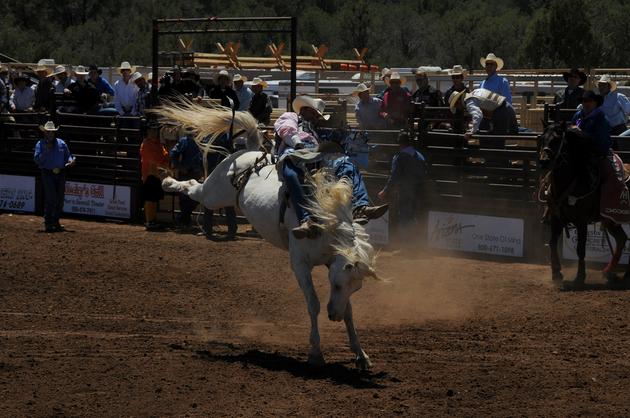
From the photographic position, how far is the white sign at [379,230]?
16.1m

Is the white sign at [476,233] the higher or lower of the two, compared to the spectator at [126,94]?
lower

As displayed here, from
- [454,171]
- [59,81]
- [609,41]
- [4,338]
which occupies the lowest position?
[4,338]

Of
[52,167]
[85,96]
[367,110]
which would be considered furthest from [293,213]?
[85,96]

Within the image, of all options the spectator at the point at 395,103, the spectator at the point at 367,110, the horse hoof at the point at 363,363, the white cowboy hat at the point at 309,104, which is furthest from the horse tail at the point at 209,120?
the spectator at the point at 367,110

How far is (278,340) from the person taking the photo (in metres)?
9.74

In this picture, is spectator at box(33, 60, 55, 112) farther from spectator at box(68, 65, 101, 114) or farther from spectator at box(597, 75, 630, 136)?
spectator at box(597, 75, 630, 136)

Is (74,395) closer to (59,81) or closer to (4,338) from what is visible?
(4,338)

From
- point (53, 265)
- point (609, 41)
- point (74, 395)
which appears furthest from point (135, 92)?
point (609, 41)

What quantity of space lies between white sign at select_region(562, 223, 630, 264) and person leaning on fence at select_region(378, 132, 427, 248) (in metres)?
2.24

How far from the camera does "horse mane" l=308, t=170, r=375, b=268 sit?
832 centimetres

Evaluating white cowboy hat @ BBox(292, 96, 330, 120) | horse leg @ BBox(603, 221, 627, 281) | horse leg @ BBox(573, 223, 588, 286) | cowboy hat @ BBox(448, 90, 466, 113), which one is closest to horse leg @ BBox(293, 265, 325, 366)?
white cowboy hat @ BBox(292, 96, 330, 120)

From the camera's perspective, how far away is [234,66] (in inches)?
1157

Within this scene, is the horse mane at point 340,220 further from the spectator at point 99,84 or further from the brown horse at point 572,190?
the spectator at point 99,84

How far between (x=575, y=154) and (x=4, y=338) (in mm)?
6966
